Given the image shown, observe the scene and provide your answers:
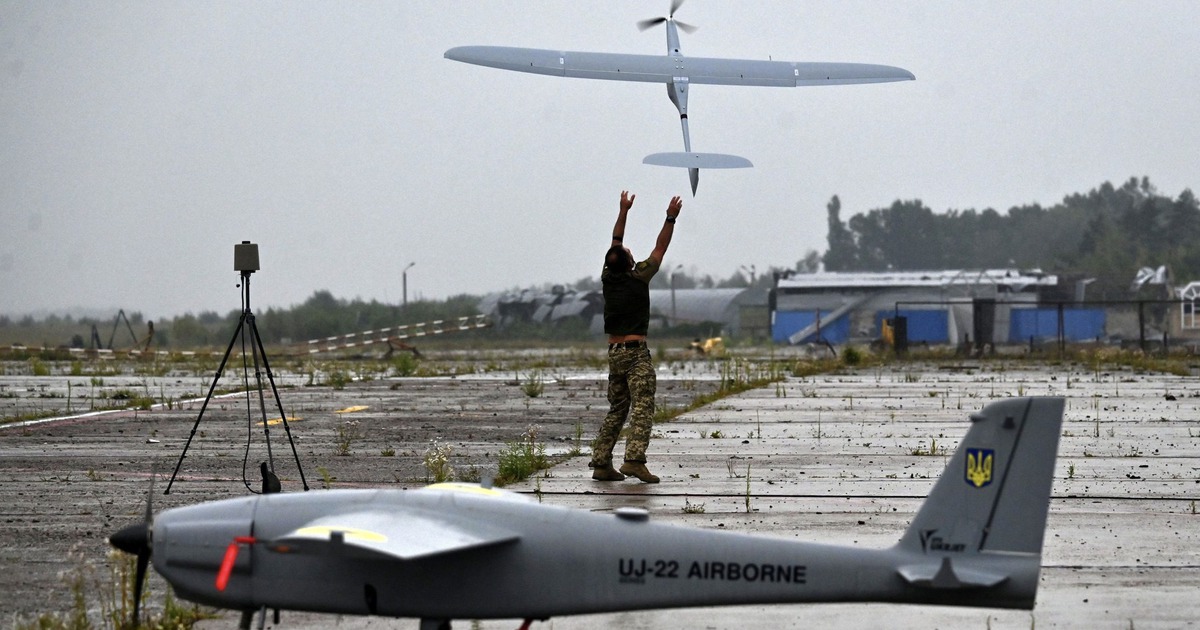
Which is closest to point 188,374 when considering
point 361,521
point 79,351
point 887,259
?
point 79,351

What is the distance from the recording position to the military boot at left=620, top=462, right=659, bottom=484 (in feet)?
40.1

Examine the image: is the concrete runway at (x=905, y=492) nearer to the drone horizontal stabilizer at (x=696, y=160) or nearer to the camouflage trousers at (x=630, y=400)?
the camouflage trousers at (x=630, y=400)

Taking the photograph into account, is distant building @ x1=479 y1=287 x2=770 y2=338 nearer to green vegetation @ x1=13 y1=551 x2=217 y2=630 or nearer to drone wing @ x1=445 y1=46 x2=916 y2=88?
drone wing @ x1=445 y1=46 x2=916 y2=88

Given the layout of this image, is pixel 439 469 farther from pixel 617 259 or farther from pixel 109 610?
pixel 109 610

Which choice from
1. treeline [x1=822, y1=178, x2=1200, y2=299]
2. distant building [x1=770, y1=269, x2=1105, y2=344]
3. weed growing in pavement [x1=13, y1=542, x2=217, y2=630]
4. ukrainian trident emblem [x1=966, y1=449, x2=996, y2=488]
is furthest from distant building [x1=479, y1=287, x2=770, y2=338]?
ukrainian trident emblem [x1=966, y1=449, x2=996, y2=488]

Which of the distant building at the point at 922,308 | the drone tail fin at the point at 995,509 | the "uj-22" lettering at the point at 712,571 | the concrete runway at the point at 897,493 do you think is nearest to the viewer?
the drone tail fin at the point at 995,509

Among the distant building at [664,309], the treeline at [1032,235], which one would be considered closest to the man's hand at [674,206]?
the distant building at [664,309]

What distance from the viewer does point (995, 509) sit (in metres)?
5.83

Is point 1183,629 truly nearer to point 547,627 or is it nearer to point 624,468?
point 547,627

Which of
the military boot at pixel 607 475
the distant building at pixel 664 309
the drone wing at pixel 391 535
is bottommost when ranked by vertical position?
the military boot at pixel 607 475

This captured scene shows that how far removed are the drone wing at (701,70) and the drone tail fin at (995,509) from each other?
18.1 meters

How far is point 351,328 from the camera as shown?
84.8 meters

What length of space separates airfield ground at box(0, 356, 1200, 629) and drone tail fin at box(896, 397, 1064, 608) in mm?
1161

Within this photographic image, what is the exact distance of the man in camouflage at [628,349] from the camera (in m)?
12.2
